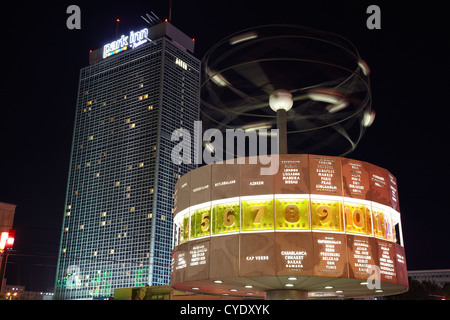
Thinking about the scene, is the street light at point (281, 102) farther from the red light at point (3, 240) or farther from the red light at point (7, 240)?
the red light at point (3, 240)

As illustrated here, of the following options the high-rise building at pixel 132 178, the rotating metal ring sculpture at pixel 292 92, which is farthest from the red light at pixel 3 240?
the high-rise building at pixel 132 178

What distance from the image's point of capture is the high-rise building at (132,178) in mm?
170250

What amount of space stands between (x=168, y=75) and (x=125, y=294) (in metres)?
121

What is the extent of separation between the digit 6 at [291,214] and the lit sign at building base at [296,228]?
2.1 inches

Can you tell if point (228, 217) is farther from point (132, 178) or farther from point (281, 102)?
point (132, 178)

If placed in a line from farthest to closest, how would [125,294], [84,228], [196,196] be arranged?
[84,228], [125,294], [196,196]

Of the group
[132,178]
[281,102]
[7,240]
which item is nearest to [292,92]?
[281,102]

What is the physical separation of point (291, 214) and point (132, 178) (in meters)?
163

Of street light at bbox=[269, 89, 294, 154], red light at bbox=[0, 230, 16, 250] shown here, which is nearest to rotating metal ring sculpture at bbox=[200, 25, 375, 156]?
street light at bbox=[269, 89, 294, 154]
